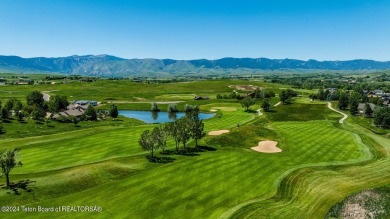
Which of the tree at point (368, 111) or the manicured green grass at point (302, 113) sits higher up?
the tree at point (368, 111)

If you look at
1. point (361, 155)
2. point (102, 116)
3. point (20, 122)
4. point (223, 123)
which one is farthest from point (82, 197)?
point (102, 116)

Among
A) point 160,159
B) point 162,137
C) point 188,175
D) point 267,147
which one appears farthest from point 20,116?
point 267,147

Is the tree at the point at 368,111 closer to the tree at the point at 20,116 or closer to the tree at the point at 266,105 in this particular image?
the tree at the point at 266,105

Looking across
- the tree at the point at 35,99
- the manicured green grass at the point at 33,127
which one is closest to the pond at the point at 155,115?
the manicured green grass at the point at 33,127

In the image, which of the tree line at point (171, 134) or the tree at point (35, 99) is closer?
the tree line at point (171, 134)

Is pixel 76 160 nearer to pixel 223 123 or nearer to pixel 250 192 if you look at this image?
pixel 250 192

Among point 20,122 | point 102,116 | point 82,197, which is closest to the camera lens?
point 82,197

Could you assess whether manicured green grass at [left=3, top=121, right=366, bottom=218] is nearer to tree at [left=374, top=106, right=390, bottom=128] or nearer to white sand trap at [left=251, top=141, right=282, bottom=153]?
white sand trap at [left=251, top=141, right=282, bottom=153]

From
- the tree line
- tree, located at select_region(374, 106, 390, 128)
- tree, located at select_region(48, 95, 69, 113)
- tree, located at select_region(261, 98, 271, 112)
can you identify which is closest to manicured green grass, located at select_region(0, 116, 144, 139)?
tree, located at select_region(48, 95, 69, 113)
